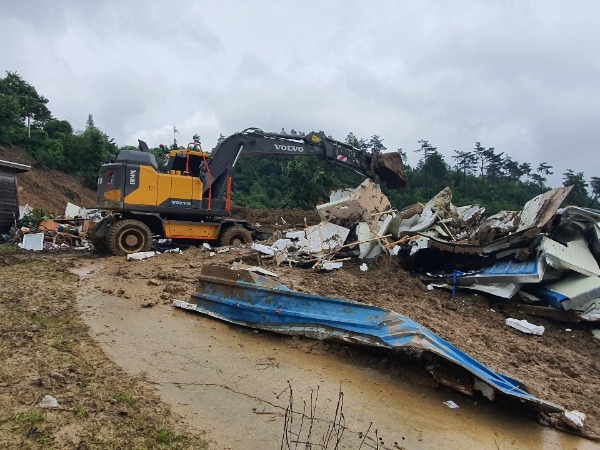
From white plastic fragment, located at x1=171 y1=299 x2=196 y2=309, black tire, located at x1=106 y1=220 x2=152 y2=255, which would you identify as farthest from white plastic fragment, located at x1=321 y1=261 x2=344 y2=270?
black tire, located at x1=106 y1=220 x2=152 y2=255

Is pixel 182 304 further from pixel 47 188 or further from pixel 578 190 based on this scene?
pixel 578 190

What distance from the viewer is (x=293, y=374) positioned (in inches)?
164

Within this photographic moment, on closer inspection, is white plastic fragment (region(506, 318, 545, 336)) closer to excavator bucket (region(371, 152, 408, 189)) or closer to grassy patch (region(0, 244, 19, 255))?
excavator bucket (region(371, 152, 408, 189))

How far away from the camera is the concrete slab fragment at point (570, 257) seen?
6.53 metres

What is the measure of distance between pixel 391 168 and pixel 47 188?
19670 millimetres

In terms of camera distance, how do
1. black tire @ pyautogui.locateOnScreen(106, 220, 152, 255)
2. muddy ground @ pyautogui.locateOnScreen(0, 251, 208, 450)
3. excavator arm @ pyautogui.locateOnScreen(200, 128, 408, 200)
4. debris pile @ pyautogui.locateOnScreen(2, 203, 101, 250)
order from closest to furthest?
muddy ground @ pyautogui.locateOnScreen(0, 251, 208, 450), black tire @ pyautogui.locateOnScreen(106, 220, 152, 255), excavator arm @ pyautogui.locateOnScreen(200, 128, 408, 200), debris pile @ pyautogui.locateOnScreen(2, 203, 101, 250)

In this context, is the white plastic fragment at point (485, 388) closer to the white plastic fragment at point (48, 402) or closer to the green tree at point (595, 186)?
the white plastic fragment at point (48, 402)

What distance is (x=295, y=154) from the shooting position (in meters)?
11.5

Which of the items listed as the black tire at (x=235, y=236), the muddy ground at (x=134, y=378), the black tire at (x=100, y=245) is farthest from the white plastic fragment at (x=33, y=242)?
the black tire at (x=235, y=236)

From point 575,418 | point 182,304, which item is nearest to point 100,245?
point 182,304

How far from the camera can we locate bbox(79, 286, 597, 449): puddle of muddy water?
324 cm

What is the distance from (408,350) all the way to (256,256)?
513 cm

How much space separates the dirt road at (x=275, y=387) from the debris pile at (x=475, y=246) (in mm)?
3240

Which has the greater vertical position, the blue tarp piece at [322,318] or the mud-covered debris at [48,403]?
the blue tarp piece at [322,318]
